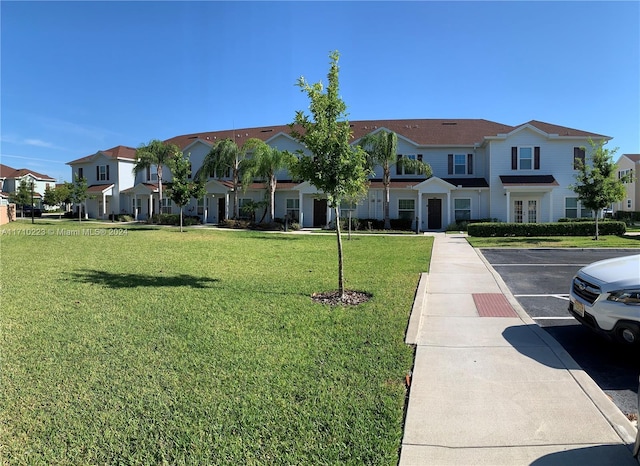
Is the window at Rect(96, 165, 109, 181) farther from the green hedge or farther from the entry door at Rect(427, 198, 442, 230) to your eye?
the green hedge

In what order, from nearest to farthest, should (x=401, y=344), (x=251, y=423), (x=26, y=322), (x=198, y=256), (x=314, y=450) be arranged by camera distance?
(x=314, y=450), (x=251, y=423), (x=401, y=344), (x=26, y=322), (x=198, y=256)

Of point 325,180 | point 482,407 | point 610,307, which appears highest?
point 325,180

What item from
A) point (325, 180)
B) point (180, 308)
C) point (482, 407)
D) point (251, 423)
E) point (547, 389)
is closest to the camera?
point (251, 423)

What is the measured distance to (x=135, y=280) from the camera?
8906 mm

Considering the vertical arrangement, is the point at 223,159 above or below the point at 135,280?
above

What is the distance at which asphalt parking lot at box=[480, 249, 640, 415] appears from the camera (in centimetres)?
426

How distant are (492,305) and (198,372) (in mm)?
5333

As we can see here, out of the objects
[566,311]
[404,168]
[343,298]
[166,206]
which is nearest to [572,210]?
[404,168]

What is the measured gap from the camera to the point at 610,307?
466 centimetres

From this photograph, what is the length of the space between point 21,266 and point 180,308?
6.44 m

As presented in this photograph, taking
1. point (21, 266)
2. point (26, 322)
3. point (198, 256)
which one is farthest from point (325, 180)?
point (21, 266)

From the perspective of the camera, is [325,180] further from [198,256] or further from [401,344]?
[198,256]

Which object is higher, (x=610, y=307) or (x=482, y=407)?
(x=610, y=307)

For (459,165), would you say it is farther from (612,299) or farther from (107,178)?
(107,178)
